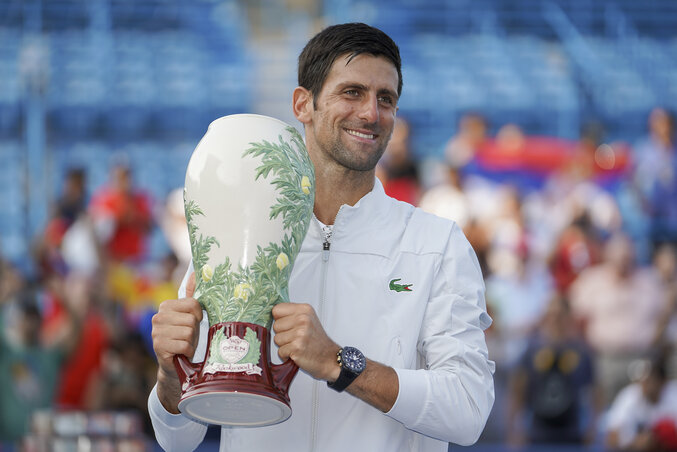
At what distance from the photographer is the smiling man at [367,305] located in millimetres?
1680

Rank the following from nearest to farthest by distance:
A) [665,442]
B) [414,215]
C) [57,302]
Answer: [414,215] → [665,442] → [57,302]

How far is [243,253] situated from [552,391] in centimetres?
405

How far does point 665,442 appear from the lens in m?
5.25

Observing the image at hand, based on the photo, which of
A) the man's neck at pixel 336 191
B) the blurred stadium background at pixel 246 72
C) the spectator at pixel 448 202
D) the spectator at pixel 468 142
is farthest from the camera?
the blurred stadium background at pixel 246 72

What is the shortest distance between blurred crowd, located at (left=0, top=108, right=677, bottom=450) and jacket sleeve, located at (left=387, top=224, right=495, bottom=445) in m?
3.65

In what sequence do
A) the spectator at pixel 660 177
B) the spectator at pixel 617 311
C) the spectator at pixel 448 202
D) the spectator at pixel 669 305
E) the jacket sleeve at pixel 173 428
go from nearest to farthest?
the jacket sleeve at pixel 173 428 → the spectator at pixel 669 305 → the spectator at pixel 617 311 → the spectator at pixel 448 202 → the spectator at pixel 660 177

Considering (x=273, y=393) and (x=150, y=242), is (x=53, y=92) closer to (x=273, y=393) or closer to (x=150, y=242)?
(x=150, y=242)

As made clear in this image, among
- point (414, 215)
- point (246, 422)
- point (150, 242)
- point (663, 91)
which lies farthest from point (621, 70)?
point (246, 422)

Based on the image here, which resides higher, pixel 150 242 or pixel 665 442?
pixel 150 242

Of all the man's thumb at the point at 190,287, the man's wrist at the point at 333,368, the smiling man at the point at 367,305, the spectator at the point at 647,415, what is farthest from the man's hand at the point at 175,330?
the spectator at the point at 647,415

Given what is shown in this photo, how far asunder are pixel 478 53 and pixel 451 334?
21.8 ft

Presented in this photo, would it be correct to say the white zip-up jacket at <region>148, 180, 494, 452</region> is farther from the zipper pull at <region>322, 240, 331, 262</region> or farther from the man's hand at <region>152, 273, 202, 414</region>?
the man's hand at <region>152, 273, 202, 414</region>

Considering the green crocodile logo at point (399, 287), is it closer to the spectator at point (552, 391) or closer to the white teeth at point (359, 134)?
the white teeth at point (359, 134)

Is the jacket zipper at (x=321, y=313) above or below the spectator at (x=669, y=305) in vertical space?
above
